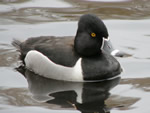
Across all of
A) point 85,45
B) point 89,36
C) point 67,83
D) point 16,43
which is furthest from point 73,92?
point 16,43

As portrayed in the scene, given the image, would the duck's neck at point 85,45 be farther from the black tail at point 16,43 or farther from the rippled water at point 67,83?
the black tail at point 16,43

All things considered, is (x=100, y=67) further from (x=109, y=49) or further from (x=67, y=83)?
(x=67, y=83)

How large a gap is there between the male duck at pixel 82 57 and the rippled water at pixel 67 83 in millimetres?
164

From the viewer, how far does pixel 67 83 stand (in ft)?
30.3

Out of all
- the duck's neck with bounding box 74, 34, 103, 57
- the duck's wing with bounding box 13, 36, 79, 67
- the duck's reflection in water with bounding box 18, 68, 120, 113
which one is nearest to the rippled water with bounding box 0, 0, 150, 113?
the duck's reflection in water with bounding box 18, 68, 120, 113

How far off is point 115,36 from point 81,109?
3.50m

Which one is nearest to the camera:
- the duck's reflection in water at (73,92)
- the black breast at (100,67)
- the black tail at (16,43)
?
the duck's reflection in water at (73,92)

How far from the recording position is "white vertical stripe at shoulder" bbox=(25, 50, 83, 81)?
363 inches

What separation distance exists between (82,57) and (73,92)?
0.77 m

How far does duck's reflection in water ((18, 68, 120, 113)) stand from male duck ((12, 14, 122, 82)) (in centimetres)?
13

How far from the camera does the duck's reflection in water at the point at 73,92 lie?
26.8 feet

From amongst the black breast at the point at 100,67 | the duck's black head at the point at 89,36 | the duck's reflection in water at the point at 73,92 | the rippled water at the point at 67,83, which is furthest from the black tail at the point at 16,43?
the black breast at the point at 100,67

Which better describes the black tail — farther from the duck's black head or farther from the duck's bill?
the duck's bill

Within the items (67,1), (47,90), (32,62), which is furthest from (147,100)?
(67,1)
